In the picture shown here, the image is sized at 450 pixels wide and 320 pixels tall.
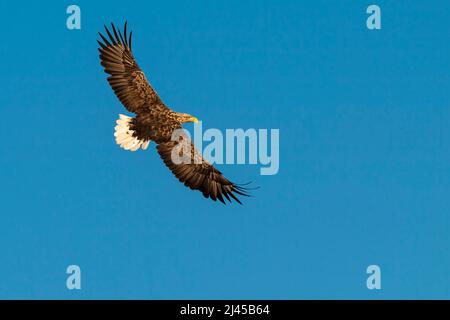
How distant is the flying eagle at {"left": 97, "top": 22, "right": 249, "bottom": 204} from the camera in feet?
56.3

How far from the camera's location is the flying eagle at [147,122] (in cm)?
1716

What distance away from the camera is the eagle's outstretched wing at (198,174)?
1772 centimetres

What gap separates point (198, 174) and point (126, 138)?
1.53 metres

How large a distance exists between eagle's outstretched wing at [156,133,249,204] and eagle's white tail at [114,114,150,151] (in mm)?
486

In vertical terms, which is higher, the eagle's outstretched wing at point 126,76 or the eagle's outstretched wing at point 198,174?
the eagle's outstretched wing at point 126,76

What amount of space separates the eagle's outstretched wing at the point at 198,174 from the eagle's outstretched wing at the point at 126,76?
38.1 inches

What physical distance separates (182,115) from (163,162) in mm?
1183

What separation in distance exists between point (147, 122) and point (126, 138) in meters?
0.46

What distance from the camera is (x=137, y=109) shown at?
680 inches

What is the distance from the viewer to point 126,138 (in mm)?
17266

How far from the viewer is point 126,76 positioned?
17.4 meters
